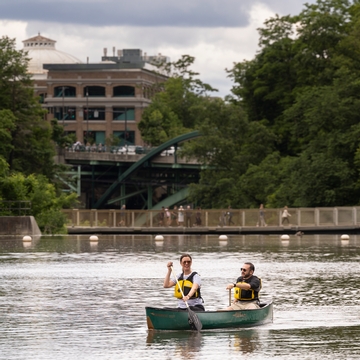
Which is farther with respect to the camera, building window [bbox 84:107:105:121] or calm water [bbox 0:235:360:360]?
building window [bbox 84:107:105:121]

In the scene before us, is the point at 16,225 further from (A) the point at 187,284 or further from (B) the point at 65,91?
(B) the point at 65,91

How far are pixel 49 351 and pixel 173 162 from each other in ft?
352

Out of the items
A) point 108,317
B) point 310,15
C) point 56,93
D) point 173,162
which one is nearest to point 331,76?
point 310,15

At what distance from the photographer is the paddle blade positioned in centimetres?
2348

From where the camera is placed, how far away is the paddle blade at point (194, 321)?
2348 centimetres

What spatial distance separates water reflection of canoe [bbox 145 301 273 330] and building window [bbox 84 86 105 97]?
156244mm

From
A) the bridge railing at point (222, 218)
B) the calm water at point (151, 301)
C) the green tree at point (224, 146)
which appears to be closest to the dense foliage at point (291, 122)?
the green tree at point (224, 146)

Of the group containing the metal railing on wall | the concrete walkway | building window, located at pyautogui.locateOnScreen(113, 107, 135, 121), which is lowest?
the concrete walkway

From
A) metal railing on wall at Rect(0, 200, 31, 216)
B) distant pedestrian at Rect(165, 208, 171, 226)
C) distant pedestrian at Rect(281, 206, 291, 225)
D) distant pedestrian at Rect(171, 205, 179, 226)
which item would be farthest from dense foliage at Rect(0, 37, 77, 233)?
distant pedestrian at Rect(281, 206, 291, 225)

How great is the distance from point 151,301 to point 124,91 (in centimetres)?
14940

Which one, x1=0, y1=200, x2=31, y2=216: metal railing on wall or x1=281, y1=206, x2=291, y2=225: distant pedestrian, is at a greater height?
x1=0, y1=200, x2=31, y2=216: metal railing on wall

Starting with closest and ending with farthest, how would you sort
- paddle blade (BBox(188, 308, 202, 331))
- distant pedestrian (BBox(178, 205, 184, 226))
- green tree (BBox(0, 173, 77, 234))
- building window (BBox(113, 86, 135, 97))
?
paddle blade (BBox(188, 308, 202, 331)), green tree (BBox(0, 173, 77, 234)), distant pedestrian (BBox(178, 205, 184, 226)), building window (BBox(113, 86, 135, 97))

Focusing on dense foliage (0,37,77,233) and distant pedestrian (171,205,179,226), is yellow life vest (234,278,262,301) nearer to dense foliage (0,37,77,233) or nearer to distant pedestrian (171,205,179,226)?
dense foliage (0,37,77,233)

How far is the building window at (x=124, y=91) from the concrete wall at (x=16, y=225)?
111791 millimetres
